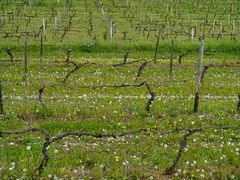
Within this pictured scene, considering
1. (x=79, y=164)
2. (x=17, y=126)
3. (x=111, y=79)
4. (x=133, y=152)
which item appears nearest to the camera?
(x=79, y=164)

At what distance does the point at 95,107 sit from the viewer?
46.8ft

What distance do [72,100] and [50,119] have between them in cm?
224

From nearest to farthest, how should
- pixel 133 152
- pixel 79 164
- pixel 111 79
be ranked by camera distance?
pixel 79 164
pixel 133 152
pixel 111 79

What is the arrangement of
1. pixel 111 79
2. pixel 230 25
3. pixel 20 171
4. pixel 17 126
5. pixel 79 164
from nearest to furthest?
Result: pixel 20 171 < pixel 79 164 < pixel 17 126 < pixel 111 79 < pixel 230 25

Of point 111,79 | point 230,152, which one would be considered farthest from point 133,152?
point 111,79

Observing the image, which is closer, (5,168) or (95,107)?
(5,168)

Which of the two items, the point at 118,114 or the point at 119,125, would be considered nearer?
the point at 119,125

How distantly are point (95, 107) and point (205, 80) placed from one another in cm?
762

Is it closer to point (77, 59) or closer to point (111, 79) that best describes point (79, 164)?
point (111, 79)

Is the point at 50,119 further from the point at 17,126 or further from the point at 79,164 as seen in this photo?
the point at 79,164

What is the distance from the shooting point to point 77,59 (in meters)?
26.0

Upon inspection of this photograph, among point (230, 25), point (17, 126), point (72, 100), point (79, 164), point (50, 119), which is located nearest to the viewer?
point (79, 164)

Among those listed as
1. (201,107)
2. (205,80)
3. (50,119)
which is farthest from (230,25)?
(50,119)

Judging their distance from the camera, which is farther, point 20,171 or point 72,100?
point 72,100
